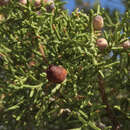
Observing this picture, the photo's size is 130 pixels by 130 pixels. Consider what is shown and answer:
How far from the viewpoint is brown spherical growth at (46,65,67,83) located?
1.85m

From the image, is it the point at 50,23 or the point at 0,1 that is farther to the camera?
the point at 0,1

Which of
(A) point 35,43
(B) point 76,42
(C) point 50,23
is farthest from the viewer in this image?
(A) point 35,43

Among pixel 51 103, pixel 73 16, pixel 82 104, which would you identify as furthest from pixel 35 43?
pixel 82 104

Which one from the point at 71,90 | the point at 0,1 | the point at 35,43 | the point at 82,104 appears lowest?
the point at 82,104

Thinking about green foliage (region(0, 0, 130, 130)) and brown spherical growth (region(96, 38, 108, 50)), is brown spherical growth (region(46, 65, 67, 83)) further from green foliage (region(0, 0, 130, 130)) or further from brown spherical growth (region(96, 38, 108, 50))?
brown spherical growth (region(96, 38, 108, 50))

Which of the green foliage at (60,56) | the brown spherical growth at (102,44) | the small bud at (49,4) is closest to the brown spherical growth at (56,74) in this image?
the green foliage at (60,56)

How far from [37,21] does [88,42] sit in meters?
0.55

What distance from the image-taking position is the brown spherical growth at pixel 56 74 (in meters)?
1.85

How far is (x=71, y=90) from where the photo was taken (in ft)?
6.78

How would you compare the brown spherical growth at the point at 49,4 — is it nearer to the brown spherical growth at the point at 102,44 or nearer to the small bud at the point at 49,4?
the small bud at the point at 49,4

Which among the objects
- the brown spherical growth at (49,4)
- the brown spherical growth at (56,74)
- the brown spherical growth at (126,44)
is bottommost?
the brown spherical growth at (56,74)

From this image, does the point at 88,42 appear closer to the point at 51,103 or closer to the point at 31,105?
the point at 51,103

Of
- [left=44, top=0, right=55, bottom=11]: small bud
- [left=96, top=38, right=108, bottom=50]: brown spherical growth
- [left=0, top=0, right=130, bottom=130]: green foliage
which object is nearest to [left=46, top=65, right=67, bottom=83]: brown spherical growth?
[left=0, top=0, right=130, bottom=130]: green foliage

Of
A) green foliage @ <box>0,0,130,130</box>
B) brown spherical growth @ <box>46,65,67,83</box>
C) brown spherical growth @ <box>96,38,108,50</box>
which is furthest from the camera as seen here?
brown spherical growth @ <box>96,38,108,50</box>
